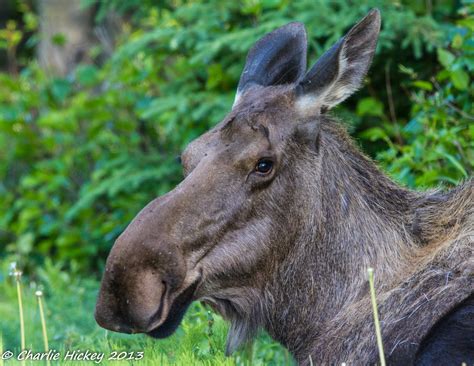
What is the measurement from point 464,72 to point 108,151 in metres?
4.57

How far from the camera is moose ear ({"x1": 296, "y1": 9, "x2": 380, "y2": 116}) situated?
16.7ft

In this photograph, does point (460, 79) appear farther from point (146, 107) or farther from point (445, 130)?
point (146, 107)

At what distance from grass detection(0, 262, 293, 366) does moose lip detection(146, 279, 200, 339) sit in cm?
13

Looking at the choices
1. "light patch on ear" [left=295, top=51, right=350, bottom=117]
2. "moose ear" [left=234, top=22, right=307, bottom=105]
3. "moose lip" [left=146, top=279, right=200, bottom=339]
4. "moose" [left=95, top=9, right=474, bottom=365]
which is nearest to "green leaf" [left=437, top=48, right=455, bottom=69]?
"moose ear" [left=234, top=22, right=307, bottom=105]

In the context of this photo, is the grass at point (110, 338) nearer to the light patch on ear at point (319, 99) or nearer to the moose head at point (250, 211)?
the moose head at point (250, 211)

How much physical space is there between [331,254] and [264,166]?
1.92ft

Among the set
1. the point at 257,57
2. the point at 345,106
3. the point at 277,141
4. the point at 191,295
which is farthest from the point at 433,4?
the point at 191,295

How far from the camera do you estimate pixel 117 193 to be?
1001 centimetres

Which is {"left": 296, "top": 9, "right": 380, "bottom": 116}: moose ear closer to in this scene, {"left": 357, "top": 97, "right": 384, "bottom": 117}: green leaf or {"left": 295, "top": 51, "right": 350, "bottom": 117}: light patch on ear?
{"left": 295, "top": 51, "right": 350, "bottom": 117}: light patch on ear

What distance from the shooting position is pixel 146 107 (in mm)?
10008

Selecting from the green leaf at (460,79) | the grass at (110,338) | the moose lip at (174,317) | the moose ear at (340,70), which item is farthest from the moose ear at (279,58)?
the green leaf at (460,79)

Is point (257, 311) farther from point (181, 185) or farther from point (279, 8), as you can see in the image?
point (279, 8)

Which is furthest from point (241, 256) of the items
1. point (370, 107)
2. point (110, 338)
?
point (370, 107)

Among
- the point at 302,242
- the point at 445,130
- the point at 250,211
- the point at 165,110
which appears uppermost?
the point at 250,211
